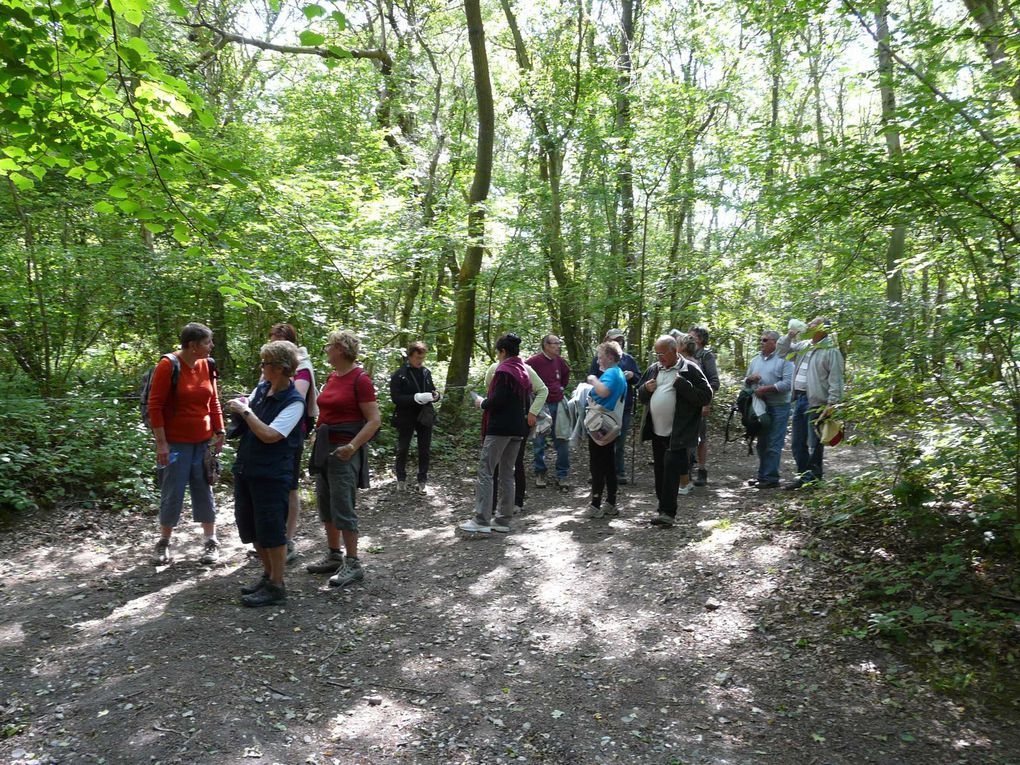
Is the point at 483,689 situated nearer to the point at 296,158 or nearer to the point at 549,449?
the point at 549,449

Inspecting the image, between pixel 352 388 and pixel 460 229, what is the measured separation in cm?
659

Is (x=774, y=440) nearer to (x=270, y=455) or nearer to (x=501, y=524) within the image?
(x=501, y=524)

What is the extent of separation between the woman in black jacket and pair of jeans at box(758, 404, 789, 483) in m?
4.33

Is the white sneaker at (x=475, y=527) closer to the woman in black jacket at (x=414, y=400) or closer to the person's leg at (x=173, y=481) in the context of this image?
the woman in black jacket at (x=414, y=400)

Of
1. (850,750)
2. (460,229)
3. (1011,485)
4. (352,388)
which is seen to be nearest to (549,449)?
(460,229)

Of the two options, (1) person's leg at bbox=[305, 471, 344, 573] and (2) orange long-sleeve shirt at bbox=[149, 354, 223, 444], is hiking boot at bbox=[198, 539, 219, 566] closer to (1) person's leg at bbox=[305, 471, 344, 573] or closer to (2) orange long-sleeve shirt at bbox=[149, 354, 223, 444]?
(1) person's leg at bbox=[305, 471, 344, 573]

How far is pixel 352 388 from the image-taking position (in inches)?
205

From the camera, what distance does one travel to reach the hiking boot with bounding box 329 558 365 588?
17.3 ft

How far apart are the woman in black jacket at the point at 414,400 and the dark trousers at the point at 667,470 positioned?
305 cm

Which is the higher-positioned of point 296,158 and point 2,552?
point 296,158

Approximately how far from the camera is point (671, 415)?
6.72 metres

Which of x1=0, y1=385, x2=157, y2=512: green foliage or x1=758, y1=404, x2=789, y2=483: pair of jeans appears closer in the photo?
x1=0, y1=385, x2=157, y2=512: green foliage

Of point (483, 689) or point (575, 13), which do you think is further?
point (575, 13)

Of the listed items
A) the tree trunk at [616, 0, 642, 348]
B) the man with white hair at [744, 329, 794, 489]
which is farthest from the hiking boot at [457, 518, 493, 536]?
the tree trunk at [616, 0, 642, 348]
